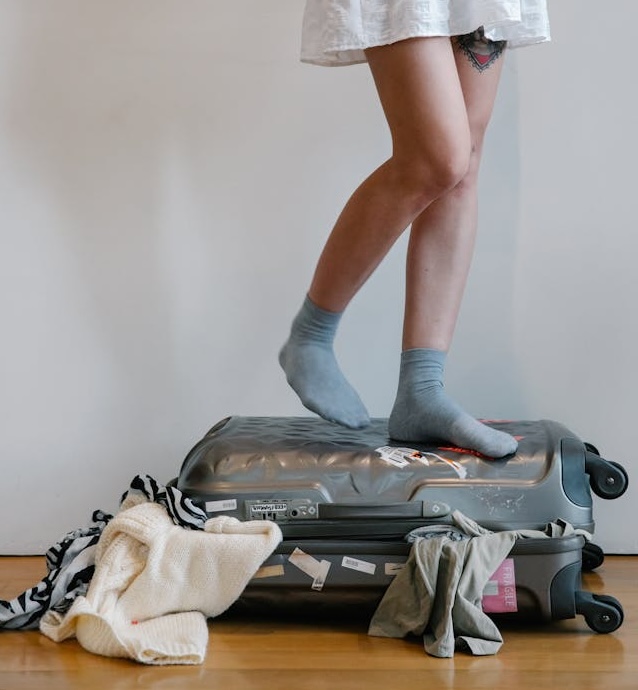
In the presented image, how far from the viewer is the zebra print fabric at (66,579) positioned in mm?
1558

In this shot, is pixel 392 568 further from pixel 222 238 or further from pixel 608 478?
pixel 222 238

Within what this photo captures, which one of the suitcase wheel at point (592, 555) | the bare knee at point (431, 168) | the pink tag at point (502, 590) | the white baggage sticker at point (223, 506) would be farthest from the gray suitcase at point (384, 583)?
the bare knee at point (431, 168)

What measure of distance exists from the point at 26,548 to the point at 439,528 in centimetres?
95

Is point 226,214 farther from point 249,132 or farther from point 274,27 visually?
point 274,27

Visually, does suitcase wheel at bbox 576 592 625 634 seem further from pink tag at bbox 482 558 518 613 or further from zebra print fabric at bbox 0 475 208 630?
zebra print fabric at bbox 0 475 208 630

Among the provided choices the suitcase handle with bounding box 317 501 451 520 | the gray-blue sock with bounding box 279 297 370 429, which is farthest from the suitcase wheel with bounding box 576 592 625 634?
the gray-blue sock with bounding box 279 297 370 429

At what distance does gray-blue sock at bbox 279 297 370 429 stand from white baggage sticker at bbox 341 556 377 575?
30 centimetres

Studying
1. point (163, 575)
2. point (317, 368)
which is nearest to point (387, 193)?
point (317, 368)

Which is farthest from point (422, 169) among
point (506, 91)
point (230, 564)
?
point (230, 564)

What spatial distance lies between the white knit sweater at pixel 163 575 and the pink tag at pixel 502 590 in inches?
12.6

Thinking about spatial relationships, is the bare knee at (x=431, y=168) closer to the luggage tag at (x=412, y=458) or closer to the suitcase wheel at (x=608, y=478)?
the luggage tag at (x=412, y=458)

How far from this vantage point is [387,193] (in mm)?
1642

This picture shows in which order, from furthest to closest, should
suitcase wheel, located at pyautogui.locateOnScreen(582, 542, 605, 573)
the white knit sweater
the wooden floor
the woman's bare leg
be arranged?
suitcase wheel, located at pyautogui.locateOnScreen(582, 542, 605, 573), the woman's bare leg, the white knit sweater, the wooden floor

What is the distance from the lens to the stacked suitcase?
4.99 ft
